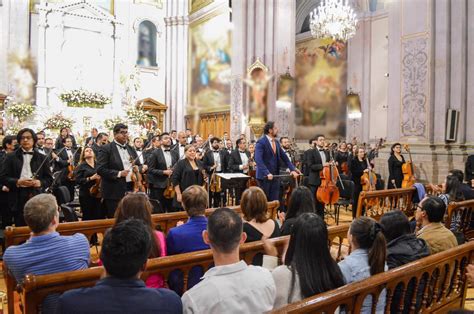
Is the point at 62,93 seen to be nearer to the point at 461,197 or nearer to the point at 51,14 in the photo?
the point at 51,14

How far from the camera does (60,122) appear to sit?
1756cm

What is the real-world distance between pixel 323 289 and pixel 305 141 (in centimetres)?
1935

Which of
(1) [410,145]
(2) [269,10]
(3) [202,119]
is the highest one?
(2) [269,10]

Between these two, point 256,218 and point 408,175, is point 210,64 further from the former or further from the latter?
point 256,218

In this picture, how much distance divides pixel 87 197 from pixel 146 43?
19819mm

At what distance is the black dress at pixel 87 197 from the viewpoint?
6379mm

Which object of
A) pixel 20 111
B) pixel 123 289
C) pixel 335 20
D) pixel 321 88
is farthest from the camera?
pixel 321 88

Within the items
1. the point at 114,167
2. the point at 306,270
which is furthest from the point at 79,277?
the point at 114,167

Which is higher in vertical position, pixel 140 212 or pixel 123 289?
pixel 140 212

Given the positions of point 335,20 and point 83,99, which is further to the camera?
point 83,99

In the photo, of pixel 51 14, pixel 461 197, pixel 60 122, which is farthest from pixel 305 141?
pixel 461 197

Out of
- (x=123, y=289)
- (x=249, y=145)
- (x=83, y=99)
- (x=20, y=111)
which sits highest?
(x=83, y=99)

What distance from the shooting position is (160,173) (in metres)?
7.41

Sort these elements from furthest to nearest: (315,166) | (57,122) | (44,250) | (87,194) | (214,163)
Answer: (57,122), (214,163), (315,166), (87,194), (44,250)
